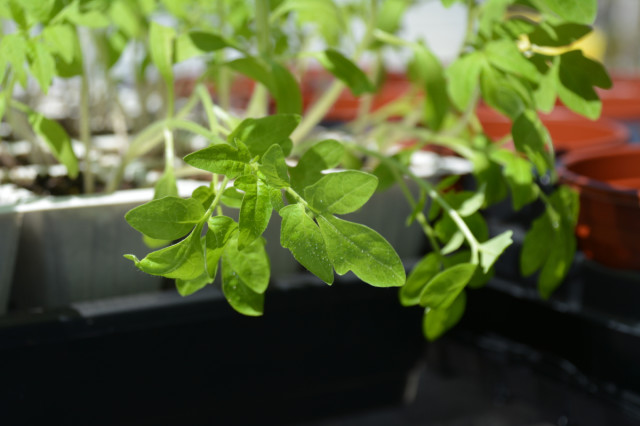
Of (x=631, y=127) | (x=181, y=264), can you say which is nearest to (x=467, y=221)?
(x=181, y=264)

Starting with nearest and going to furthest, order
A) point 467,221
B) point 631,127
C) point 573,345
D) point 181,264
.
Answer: point 181,264, point 467,221, point 573,345, point 631,127

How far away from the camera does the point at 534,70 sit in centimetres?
42

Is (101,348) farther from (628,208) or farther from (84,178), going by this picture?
(628,208)

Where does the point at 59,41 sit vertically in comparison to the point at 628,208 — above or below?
above

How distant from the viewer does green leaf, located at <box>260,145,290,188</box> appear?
320 millimetres

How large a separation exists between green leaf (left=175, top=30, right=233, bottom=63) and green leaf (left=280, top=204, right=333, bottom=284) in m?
0.18

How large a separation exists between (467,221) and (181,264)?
0.22m

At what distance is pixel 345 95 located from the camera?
4.22ft

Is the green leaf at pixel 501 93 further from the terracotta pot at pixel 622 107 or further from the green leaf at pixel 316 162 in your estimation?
the terracotta pot at pixel 622 107

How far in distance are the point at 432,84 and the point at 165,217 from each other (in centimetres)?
27

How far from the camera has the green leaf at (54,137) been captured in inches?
17.4

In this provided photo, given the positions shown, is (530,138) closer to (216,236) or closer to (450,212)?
(450,212)

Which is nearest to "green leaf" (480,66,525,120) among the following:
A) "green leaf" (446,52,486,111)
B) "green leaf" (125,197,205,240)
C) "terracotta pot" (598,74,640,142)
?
"green leaf" (446,52,486,111)

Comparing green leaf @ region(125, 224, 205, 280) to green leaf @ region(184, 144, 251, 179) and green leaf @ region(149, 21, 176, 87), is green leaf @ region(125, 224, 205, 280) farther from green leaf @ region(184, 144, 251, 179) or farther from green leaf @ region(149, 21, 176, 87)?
green leaf @ region(149, 21, 176, 87)
